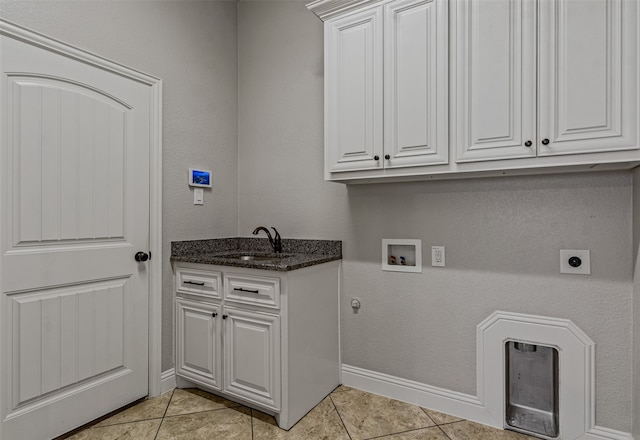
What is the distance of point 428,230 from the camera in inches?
83.6

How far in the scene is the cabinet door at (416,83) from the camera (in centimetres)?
174

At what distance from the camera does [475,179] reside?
197cm

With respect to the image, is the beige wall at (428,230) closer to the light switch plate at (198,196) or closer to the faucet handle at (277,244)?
the faucet handle at (277,244)

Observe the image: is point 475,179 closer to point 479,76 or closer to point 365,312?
point 479,76

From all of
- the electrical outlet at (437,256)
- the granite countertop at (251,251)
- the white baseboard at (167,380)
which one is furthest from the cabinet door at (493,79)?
the white baseboard at (167,380)

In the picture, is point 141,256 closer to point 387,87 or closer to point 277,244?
point 277,244

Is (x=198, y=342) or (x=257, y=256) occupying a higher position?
(x=257, y=256)

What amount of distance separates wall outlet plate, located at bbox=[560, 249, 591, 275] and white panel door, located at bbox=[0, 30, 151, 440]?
7.74 ft

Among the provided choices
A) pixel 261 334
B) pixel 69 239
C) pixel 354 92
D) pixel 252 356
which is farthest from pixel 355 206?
pixel 69 239

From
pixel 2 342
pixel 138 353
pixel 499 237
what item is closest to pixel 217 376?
pixel 138 353

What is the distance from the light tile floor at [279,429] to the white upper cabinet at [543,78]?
1440mm

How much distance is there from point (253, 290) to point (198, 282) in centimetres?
46

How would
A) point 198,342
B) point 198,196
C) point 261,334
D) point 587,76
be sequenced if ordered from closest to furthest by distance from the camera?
1. point 587,76
2. point 261,334
3. point 198,342
4. point 198,196

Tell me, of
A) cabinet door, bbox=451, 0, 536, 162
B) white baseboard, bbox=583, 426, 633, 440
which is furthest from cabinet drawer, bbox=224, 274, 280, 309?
white baseboard, bbox=583, 426, 633, 440
